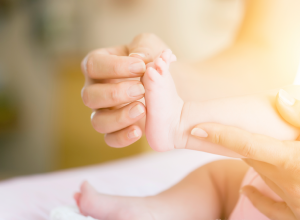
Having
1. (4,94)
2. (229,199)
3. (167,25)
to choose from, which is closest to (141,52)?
(229,199)

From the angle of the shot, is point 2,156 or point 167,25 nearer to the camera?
point 167,25

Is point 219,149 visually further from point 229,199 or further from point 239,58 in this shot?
point 239,58

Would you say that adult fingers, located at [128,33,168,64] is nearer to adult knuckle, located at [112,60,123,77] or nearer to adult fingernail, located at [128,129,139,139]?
adult knuckle, located at [112,60,123,77]

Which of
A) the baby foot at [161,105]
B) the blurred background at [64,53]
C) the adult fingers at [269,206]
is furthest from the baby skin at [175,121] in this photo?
the blurred background at [64,53]

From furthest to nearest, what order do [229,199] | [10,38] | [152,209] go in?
[10,38] → [229,199] → [152,209]

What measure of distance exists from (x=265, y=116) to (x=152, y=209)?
1.06ft

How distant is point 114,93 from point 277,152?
0.34 m

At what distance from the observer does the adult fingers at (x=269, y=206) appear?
573 mm

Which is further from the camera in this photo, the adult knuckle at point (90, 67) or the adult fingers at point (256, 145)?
the adult knuckle at point (90, 67)

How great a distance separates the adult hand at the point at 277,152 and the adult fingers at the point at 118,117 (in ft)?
0.46

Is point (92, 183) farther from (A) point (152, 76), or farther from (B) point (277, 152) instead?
(B) point (277, 152)

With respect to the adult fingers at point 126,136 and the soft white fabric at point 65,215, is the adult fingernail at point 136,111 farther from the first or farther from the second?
the soft white fabric at point 65,215

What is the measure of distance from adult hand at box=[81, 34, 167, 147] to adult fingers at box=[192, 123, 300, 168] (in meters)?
0.17

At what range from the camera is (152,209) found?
66 centimetres
